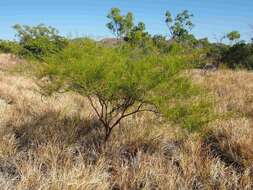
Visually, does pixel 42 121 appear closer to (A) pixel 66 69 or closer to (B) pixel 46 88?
(B) pixel 46 88

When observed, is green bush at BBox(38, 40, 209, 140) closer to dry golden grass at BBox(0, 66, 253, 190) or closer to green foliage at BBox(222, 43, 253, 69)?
dry golden grass at BBox(0, 66, 253, 190)

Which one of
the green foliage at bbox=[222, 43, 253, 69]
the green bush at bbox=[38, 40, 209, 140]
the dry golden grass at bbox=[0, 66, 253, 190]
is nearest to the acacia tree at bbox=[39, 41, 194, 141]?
the green bush at bbox=[38, 40, 209, 140]

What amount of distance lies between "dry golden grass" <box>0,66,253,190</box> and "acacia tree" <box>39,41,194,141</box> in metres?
0.85

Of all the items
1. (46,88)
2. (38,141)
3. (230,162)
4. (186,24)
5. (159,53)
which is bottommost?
(230,162)

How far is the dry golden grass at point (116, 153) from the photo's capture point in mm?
4336

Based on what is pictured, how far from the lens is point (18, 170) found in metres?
4.57

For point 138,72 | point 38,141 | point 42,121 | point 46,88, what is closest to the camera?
point 138,72

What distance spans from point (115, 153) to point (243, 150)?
2.11 m

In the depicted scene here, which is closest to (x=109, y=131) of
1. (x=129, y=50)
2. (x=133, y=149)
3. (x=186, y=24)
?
(x=133, y=149)

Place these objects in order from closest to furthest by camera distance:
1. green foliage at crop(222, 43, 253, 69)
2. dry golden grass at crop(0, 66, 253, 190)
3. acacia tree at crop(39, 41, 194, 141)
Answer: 1. dry golden grass at crop(0, 66, 253, 190)
2. acacia tree at crop(39, 41, 194, 141)
3. green foliage at crop(222, 43, 253, 69)

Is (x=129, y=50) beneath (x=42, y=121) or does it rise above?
above

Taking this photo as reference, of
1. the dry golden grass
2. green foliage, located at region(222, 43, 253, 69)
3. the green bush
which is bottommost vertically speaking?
the dry golden grass

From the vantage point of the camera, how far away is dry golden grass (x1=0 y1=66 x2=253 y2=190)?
434cm

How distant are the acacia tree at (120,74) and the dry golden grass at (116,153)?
853mm
